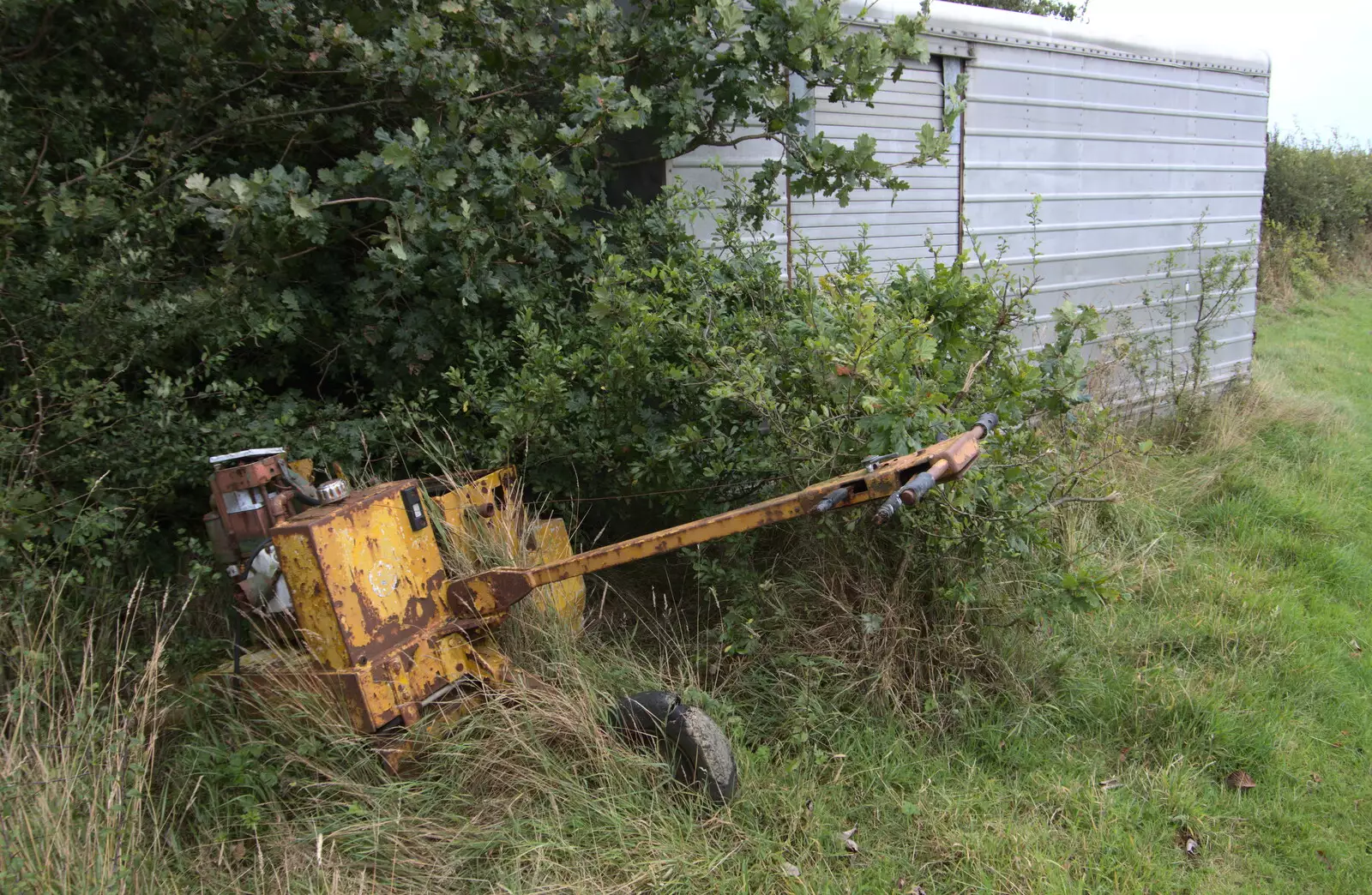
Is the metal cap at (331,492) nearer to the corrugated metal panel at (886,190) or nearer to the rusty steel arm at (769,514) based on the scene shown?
the rusty steel arm at (769,514)

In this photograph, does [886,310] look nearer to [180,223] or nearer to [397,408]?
[397,408]

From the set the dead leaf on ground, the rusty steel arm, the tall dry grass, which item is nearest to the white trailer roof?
the rusty steel arm

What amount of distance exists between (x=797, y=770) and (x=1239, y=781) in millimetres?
1646

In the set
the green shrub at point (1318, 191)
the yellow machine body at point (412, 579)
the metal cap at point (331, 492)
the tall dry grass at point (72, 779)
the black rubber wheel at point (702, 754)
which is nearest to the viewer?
the tall dry grass at point (72, 779)

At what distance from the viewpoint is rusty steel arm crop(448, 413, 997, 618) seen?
262cm

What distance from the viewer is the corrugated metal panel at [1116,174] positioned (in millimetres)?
6293

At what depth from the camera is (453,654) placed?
312 cm

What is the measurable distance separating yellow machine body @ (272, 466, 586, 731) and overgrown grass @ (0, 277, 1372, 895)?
0.18 m

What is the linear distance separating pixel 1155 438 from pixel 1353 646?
292 cm

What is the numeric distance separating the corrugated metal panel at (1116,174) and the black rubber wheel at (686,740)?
14.4 feet

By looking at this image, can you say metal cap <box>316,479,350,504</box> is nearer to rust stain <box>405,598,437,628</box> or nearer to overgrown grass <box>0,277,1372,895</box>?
rust stain <box>405,598,437,628</box>

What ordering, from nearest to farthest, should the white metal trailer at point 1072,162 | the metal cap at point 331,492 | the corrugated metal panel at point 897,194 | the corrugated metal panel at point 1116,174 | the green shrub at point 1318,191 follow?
the metal cap at point 331,492 → the corrugated metal panel at point 897,194 → the white metal trailer at point 1072,162 → the corrugated metal panel at point 1116,174 → the green shrub at point 1318,191

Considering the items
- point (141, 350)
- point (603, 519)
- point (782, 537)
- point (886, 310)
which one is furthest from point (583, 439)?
point (141, 350)

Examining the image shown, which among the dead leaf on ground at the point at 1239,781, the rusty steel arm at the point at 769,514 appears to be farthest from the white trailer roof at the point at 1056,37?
the dead leaf on ground at the point at 1239,781
